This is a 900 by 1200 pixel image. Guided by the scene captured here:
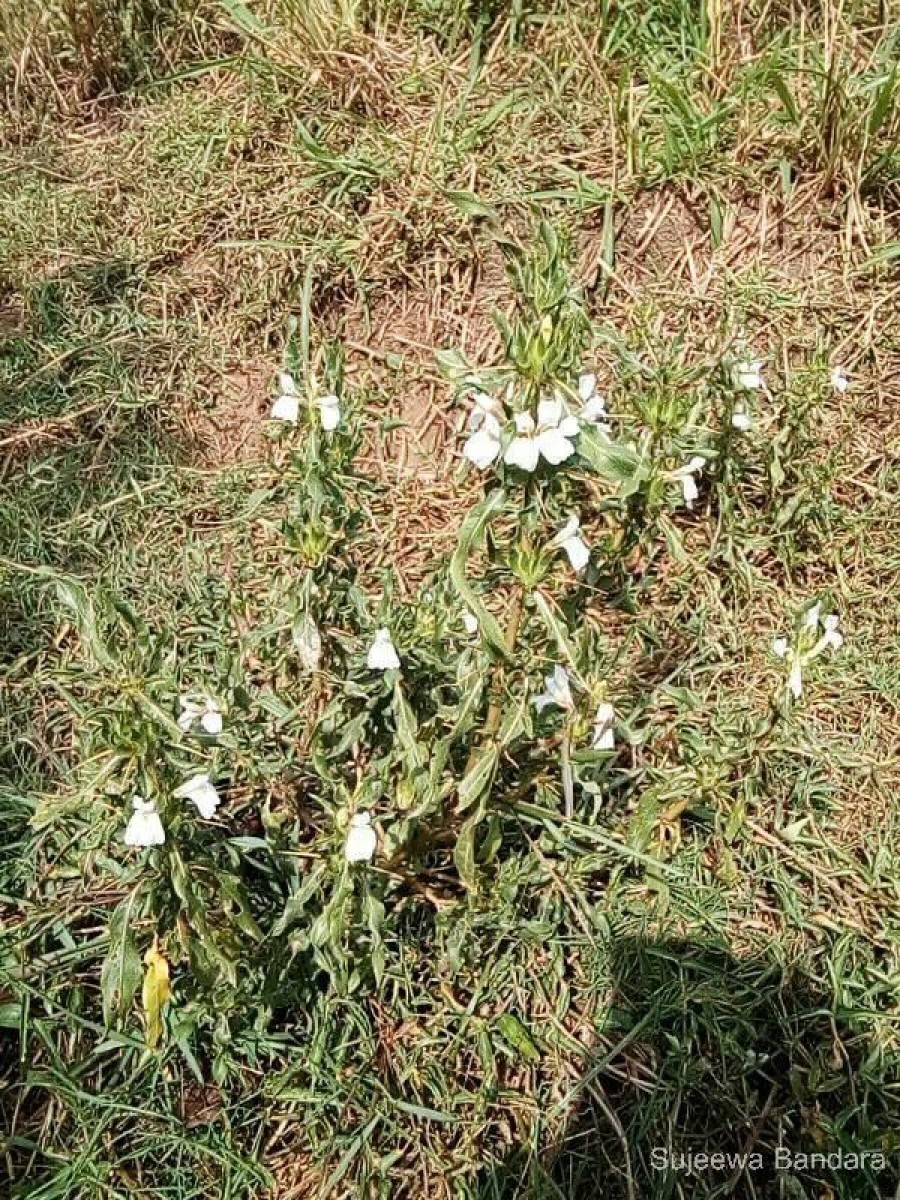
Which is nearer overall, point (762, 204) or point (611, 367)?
point (611, 367)

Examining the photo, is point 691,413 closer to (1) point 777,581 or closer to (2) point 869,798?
(1) point 777,581

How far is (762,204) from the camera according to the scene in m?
2.94

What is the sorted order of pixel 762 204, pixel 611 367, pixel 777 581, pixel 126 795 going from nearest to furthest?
pixel 126 795 → pixel 777 581 → pixel 611 367 → pixel 762 204

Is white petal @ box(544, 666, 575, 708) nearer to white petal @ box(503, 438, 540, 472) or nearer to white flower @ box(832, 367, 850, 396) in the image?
white petal @ box(503, 438, 540, 472)

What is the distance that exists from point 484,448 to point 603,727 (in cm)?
58

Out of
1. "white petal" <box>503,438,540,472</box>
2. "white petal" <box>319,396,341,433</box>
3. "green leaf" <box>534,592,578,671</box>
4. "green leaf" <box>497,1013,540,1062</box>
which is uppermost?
"white petal" <box>503,438,540,472</box>

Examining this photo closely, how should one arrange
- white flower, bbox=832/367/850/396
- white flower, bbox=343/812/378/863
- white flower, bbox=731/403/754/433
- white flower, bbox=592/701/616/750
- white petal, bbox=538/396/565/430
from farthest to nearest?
white flower, bbox=832/367/850/396 < white flower, bbox=731/403/754/433 < white flower, bbox=592/701/616/750 < white flower, bbox=343/812/378/863 < white petal, bbox=538/396/565/430

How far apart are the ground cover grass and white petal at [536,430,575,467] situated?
0.19 m

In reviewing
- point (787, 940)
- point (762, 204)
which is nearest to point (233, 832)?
point (787, 940)

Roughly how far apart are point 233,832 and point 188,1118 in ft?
1.46

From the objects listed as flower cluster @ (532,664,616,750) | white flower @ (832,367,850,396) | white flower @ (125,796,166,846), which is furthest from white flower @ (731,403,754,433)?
white flower @ (125,796,166,846)

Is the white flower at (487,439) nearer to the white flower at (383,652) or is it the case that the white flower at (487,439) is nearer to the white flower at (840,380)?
the white flower at (383,652)

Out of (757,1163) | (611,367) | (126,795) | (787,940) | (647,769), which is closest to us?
(126,795)

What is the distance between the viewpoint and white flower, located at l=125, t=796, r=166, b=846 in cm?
146
